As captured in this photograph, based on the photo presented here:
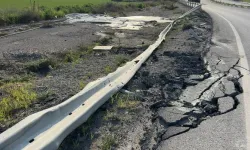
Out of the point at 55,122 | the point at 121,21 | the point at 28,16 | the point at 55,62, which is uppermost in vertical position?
the point at 55,122

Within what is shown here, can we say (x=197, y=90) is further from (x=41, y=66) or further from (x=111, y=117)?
(x=41, y=66)

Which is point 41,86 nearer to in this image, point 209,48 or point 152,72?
point 152,72

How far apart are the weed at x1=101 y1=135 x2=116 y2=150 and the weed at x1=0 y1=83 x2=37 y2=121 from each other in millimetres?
1454

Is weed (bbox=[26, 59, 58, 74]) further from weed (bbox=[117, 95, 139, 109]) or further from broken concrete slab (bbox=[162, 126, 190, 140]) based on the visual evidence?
broken concrete slab (bbox=[162, 126, 190, 140])

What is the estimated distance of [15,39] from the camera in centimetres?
1114

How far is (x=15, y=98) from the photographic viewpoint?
4891 mm

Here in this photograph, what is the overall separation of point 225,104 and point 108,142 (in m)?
2.33

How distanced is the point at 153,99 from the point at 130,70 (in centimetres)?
133

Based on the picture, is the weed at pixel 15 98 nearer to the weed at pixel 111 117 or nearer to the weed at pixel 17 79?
the weed at pixel 17 79

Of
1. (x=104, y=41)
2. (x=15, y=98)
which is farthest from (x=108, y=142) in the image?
(x=104, y=41)

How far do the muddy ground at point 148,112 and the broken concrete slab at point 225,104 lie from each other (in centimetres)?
15

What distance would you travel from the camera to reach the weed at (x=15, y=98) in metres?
4.42

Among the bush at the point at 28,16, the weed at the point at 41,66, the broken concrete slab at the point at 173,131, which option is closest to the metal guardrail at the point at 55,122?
the broken concrete slab at the point at 173,131

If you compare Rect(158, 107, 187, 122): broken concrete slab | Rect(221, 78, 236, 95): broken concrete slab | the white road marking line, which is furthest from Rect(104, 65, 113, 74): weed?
the white road marking line
